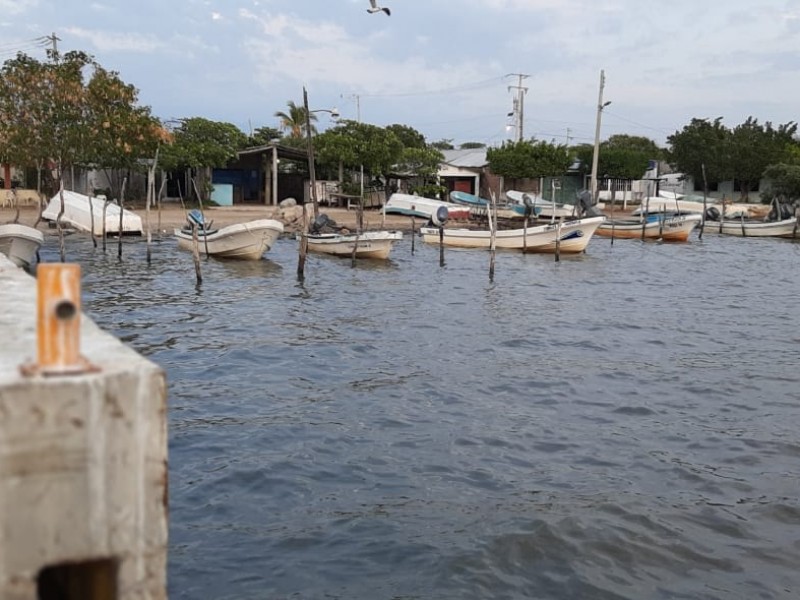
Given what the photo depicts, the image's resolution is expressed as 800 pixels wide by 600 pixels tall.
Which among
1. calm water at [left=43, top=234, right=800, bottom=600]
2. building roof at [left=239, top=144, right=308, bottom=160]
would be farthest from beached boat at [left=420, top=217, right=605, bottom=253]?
building roof at [left=239, top=144, right=308, bottom=160]

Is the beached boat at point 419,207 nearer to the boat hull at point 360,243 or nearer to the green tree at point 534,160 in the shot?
the green tree at point 534,160

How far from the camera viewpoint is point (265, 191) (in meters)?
50.5

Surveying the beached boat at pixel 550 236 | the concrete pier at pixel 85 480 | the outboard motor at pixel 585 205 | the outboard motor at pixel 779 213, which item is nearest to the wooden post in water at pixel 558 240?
the beached boat at pixel 550 236

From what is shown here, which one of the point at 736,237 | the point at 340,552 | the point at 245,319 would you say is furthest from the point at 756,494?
the point at 736,237

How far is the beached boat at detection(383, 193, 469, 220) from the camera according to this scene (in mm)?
44156

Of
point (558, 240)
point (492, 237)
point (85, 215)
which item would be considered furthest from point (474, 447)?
point (85, 215)

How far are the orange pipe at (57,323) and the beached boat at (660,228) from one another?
123ft

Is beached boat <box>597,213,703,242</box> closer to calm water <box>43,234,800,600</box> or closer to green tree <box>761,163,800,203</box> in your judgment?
green tree <box>761,163,800,203</box>

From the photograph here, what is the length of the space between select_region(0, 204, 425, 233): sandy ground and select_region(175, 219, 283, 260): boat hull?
8070 mm

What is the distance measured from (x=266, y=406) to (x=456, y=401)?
2.51m

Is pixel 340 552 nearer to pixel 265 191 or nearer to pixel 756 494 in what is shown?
pixel 756 494

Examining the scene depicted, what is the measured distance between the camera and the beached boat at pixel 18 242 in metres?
20.3

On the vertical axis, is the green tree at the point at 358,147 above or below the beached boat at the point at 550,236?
above

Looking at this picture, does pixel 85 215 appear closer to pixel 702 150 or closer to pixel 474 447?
pixel 474 447
